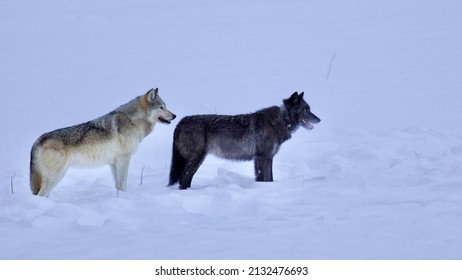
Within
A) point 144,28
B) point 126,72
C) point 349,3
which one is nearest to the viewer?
point 126,72

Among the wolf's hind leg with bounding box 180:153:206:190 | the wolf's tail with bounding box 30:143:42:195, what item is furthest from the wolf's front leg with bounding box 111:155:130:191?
the wolf's tail with bounding box 30:143:42:195

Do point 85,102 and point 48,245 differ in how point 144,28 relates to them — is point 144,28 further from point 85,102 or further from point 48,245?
point 48,245

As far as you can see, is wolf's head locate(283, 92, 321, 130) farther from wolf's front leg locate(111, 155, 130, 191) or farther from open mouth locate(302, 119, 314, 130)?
wolf's front leg locate(111, 155, 130, 191)

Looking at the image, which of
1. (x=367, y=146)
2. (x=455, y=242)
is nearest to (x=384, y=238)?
(x=455, y=242)

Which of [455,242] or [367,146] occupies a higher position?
[367,146]

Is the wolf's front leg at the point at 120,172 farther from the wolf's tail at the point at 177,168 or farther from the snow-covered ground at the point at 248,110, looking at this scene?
the wolf's tail at the point at 177,168

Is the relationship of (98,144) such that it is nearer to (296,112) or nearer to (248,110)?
(296,112)

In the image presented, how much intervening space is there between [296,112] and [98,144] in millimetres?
2792

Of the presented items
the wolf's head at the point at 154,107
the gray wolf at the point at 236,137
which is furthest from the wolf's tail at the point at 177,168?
the wolf's head at the point at 154,107

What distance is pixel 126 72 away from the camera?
18.2 meters

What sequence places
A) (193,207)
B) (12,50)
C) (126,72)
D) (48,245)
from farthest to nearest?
(12,50) → (126,72) → (193,207) → (48,245)

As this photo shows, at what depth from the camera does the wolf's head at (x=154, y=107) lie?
29.5 ft

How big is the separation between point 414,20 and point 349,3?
3470 mm

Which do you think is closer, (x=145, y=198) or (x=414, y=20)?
(x=145, y=198)
